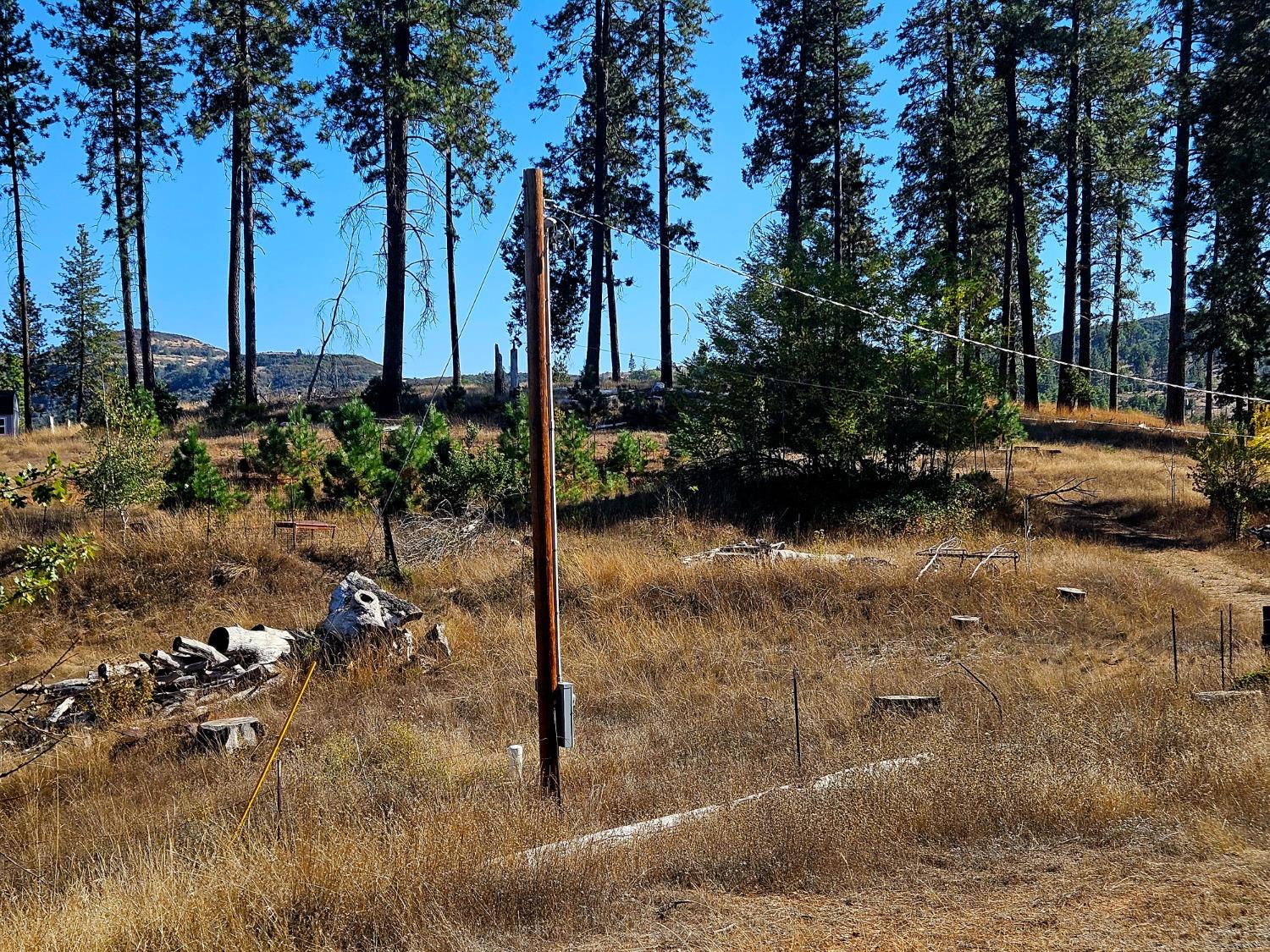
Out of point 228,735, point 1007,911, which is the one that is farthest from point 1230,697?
point 228,735

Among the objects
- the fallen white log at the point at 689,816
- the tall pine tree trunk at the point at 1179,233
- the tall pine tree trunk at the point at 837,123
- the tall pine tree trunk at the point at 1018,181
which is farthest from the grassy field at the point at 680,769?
the tall pine tree trunk at the point at 837,123

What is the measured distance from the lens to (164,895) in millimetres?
5555

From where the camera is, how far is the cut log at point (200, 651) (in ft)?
40.2

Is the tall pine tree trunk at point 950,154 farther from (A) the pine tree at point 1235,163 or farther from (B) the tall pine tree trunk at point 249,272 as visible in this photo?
(B) the tall pine tree trunk at point 249,272

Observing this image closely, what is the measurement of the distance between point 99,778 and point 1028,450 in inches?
890

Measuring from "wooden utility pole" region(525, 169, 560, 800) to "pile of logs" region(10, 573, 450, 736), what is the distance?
5470 mm

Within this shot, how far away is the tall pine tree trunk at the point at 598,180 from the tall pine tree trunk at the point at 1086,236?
1491 centimetres

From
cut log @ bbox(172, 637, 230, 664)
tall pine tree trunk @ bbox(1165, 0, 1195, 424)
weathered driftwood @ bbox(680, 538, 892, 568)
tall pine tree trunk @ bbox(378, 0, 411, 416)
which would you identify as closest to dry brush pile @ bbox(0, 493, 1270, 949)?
weathered driftwood @ bbox(680, 538, 892, 568)

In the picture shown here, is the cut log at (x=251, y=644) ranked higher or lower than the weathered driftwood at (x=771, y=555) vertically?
lower

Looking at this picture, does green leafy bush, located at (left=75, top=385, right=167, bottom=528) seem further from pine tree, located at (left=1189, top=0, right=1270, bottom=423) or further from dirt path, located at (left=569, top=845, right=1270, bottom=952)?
pine tree, located at (left=1189, top=0, right=1270, bottom=423)

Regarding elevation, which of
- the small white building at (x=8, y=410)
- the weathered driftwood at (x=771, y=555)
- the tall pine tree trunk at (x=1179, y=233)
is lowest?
the weathered driftwood at (x=771, y=555)

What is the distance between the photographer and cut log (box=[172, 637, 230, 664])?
1224cm

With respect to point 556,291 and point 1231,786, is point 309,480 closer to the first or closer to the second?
point 1231,786

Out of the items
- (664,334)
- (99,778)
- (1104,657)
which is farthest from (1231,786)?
(664,334)
